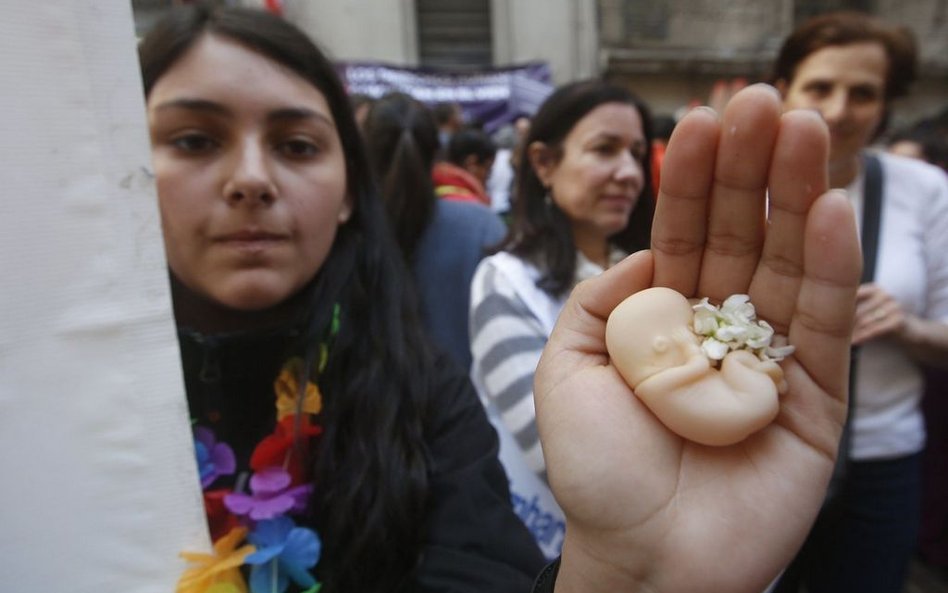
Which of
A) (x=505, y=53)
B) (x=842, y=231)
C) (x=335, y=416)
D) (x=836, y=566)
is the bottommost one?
(x=836, y=566)

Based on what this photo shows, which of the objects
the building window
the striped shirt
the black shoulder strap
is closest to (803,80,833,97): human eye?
the black shoulder strap

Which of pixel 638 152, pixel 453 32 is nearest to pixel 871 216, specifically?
pixel 638 152

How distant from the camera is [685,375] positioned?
0.56 meters

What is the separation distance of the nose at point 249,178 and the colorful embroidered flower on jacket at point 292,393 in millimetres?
263

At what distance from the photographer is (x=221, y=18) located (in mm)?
913

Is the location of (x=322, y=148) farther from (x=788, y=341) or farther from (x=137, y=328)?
(x=788, y=341)

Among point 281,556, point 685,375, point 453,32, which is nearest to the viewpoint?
point 685,375

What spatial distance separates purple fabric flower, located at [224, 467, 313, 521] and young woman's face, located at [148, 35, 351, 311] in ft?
0.80

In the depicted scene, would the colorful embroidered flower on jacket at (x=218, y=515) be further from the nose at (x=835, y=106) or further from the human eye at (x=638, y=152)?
the nose at (x=835, y=106)

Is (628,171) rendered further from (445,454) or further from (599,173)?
(445,454)

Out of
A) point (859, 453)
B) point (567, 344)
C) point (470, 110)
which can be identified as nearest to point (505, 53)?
point (470, 110)

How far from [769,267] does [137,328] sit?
0.63m

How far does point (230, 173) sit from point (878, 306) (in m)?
1.28

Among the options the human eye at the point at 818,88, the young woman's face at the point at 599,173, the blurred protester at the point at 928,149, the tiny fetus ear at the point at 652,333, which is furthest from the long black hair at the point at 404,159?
the blurred protester at the point at 928,149
